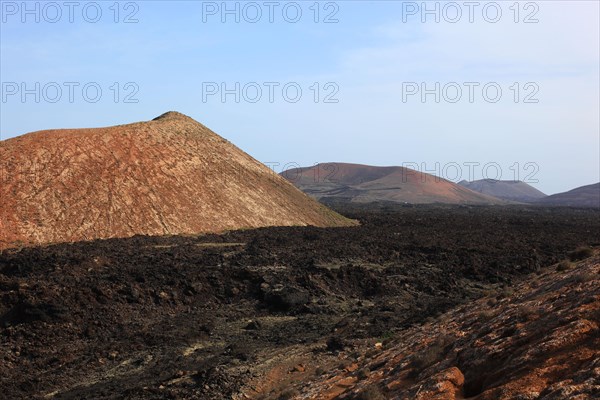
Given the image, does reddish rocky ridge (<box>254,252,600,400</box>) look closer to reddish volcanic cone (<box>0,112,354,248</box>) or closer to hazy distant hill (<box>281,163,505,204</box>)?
reddish volcanic cone (<box>0,112,354,248</box>)

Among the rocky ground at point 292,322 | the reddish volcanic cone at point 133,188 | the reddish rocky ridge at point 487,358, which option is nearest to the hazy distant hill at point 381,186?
the reddish volcanic cone at point 133,188

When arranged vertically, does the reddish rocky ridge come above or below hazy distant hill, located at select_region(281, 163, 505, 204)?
below

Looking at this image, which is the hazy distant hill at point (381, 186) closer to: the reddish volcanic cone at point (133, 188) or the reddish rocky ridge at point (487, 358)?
the reddish volcanic cone at point (133, 188)

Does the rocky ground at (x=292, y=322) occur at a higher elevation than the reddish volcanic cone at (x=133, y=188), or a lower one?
lower

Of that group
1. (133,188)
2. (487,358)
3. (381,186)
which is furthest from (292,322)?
(381,186)

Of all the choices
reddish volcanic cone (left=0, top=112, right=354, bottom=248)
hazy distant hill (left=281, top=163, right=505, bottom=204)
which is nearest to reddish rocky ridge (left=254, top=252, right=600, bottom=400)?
reddish volcanic cone (left=0, top=112, right=354, bottom=248)

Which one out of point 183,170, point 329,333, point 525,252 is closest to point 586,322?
point 329,333
